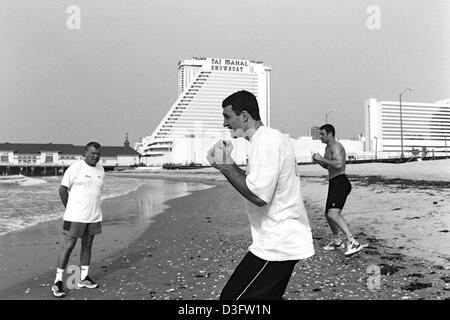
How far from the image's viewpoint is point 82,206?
190 inches

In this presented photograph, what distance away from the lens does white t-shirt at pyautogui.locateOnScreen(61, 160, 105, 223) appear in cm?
481

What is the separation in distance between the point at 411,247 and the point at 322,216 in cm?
452

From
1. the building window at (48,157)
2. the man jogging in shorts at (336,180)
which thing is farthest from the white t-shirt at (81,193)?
the building window at (48,157)

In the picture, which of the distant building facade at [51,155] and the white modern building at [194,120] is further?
the distant building facade at [51,155]

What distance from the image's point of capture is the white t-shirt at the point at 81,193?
15.8 ft

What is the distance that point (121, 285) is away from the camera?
16.1 ft

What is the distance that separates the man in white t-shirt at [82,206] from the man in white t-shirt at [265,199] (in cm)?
306

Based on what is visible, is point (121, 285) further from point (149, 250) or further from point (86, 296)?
point (149, 250)

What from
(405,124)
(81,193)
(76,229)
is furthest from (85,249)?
(405,124)

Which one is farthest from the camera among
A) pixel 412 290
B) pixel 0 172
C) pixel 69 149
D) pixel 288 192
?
pixel 69 149

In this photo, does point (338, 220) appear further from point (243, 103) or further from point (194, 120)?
point (194, 120)

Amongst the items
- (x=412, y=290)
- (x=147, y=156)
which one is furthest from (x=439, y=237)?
(x=147, y=156)

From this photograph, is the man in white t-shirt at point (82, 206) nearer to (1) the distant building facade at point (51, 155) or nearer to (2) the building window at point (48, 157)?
(1) the distant building facade at point (51, 155)

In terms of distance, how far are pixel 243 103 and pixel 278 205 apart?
684 mm
